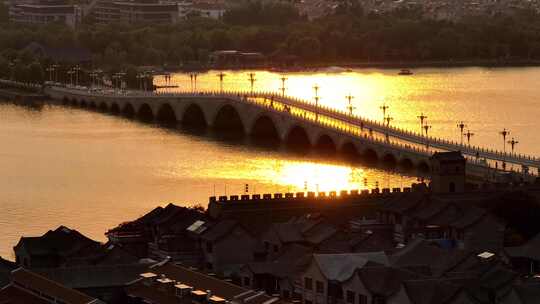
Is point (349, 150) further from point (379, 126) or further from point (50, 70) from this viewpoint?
point (50, 70)

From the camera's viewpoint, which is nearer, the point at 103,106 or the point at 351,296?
the point at 351,296

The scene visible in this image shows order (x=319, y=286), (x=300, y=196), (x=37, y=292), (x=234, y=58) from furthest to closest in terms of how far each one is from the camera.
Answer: (x=234, y=58), (x=300, y=196), (x=319, y=286), (x=37, y=292)

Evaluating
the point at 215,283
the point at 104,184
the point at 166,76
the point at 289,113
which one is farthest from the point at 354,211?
the point at 166,76

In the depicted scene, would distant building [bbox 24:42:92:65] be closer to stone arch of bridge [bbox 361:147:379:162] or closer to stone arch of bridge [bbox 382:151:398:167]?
stone arch of bridge [bbox 361:147:379:162]

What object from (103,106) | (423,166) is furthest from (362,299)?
(103,106)

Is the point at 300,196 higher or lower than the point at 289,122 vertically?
higher

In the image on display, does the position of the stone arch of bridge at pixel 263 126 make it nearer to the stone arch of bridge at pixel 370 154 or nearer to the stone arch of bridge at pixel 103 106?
the stone arch of bridge at pixel 370 154

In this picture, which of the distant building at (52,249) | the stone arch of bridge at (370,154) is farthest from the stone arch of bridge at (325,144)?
the distant building at (52,249)

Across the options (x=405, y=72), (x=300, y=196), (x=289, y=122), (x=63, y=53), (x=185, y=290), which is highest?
(x=300, y=196)
